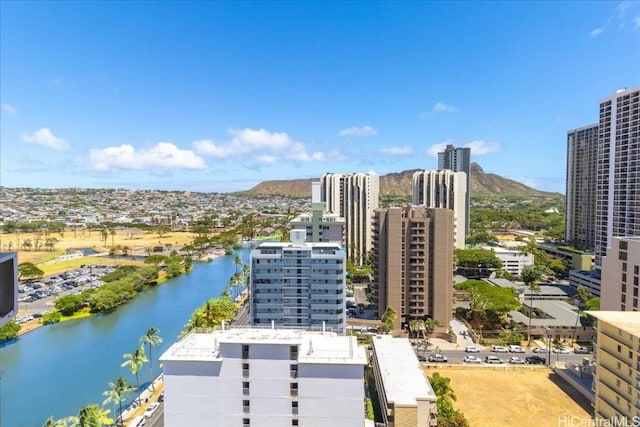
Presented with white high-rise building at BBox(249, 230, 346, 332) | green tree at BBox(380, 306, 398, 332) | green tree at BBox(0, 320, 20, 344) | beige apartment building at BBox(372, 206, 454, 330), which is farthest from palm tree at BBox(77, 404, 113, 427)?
beige apartment building at BBox(372, 206, 454, 330)

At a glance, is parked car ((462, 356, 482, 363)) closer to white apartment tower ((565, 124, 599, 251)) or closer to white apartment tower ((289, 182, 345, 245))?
white apartment tower ((289, 182, 345, 245))

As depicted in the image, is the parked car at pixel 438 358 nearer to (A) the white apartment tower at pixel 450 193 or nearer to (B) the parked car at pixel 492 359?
(B) the parked car at pixel 492 359

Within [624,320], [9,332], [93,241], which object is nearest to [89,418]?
[9,332]

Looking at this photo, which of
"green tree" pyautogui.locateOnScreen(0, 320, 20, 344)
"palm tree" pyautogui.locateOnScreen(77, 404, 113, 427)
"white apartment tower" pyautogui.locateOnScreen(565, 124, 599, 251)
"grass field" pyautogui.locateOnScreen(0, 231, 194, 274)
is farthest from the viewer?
"grass field" pyautogui.locateOnScreen(0, 231, 194, 274)

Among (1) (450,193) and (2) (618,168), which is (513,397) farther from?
(1) (450,193)

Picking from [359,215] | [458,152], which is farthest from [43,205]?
[458,152]
